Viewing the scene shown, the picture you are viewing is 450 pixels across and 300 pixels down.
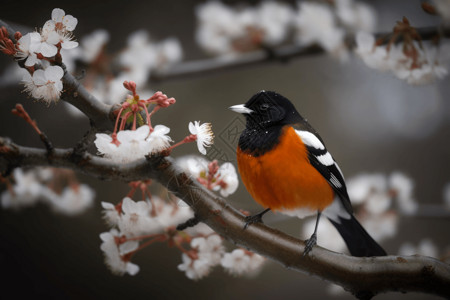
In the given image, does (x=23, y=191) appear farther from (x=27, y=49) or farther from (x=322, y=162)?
(x=322, y=162)

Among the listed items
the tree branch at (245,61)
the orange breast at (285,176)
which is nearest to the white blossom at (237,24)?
the tree branch at (245,61)

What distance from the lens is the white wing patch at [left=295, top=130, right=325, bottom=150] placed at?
2.20 ft

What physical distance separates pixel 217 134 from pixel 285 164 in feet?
0.45

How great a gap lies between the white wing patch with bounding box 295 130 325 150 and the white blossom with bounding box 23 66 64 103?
0.40 meters

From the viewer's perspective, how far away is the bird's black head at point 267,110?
2.03 ft

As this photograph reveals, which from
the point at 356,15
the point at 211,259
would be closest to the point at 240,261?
the point at 211,259

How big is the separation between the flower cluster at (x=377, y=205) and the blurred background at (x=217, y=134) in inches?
3.3

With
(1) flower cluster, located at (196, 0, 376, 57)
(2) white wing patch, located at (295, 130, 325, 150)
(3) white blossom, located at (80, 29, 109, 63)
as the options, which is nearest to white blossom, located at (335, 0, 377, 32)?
(1) flower cluster, located at (196, 0, 376, 57)

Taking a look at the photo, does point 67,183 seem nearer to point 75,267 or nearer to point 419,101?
point 75,267

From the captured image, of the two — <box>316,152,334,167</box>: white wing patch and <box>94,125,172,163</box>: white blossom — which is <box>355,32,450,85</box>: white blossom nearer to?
<box>316,152,334,167</box>: white wing patch

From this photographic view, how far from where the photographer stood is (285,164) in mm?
666

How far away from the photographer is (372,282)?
1.94ft

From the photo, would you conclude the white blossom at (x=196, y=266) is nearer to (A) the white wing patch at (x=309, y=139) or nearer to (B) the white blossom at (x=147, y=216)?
(B) the white blossom at (x=147, y=216)

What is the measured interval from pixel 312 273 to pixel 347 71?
2.80ft
